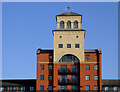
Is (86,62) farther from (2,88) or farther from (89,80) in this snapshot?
(2,88)

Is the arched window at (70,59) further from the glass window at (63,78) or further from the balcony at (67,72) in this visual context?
the glass window at (63,78)

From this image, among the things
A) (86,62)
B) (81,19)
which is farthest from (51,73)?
(81,19)

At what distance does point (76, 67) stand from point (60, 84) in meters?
5.63

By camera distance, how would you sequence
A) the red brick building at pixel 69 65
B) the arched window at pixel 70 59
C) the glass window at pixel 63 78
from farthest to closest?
the arched window at pixel 70 59 < the glass window at pixel 63 78 < the red brick building at pixel 69 65

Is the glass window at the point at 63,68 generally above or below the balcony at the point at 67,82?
above

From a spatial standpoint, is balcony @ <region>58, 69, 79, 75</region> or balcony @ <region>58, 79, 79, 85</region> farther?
balcony @ <region>58, 69, 79, 75</region>

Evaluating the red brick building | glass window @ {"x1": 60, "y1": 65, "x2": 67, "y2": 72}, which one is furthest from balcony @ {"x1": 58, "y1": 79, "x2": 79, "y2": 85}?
glass window @ {"x1": 60, "y1": 65, "x2": 67, "y2": 72}

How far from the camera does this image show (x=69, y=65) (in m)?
85.4

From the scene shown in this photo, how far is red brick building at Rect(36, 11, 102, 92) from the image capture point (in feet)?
276

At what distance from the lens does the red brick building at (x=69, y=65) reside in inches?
3312

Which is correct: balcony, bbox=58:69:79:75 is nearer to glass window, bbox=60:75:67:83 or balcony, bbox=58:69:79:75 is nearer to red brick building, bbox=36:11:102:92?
red brick building, bbox=36:11:102:92

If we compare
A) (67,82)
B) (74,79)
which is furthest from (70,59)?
(67,82)

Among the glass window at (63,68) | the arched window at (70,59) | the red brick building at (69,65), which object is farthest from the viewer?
the arched window at (70,59)

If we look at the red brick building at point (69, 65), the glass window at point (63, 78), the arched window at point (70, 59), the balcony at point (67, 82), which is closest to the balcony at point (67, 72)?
the red brick building at point (69, 65)
